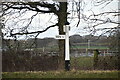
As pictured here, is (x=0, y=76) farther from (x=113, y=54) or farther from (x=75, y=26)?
(x=113, y=54)

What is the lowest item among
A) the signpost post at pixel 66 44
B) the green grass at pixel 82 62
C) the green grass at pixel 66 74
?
the green grass at pixel 66 74

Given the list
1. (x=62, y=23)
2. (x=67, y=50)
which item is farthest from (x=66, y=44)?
(x=62, y=23)

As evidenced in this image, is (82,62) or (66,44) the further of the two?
(82,62)

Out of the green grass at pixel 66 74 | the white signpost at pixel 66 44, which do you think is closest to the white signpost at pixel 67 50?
the white signpost at pixel 66 44

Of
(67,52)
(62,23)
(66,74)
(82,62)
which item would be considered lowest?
(66,74)

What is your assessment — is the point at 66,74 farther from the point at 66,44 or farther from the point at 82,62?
the point at 66,44

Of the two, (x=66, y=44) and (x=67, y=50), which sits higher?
→ (x=66, y=44)

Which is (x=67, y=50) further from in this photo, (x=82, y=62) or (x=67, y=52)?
(x=82, y=62)

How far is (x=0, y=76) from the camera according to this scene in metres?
4.15

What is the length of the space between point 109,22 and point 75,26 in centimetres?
62

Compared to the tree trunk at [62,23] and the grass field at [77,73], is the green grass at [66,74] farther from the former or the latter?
the tree trunk at [62,23]

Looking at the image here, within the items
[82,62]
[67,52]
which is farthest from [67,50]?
[82,62]

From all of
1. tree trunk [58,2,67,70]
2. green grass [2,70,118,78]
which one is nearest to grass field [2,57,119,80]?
green grass [2,70,118,78]

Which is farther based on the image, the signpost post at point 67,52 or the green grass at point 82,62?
the green grass at point 82,62
